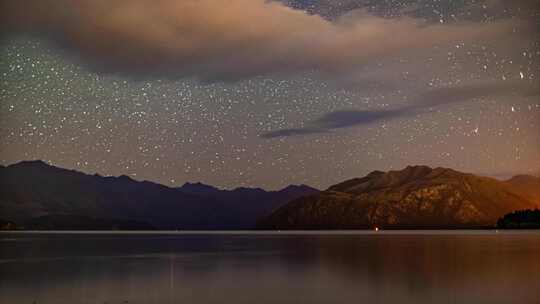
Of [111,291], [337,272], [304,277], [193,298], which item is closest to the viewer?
[193,298]

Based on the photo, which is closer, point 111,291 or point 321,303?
point 321,303

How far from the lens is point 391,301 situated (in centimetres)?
2692

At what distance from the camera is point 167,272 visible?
43250 mm

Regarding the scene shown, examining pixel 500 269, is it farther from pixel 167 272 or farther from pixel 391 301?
pixel 167 272

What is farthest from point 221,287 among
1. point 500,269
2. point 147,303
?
point 500,269

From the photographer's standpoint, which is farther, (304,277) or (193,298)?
(304,277)

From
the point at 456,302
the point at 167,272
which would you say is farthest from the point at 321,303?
the point at 167,272

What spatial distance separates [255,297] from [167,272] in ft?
53.4

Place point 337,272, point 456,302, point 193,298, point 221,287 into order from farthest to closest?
1. point 337,272
2. point 221,287
3. point 193,298
4. point 456,302

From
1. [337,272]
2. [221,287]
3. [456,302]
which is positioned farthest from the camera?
[337,272]

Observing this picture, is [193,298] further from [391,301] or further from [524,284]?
[524,284]

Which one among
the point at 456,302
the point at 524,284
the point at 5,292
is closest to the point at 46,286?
the point at 5,292

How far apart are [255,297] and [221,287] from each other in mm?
5202

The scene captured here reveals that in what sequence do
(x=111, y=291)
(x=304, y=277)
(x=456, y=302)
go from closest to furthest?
(x=456, y=302), (x=111, y=291), (x=304, y=277)
